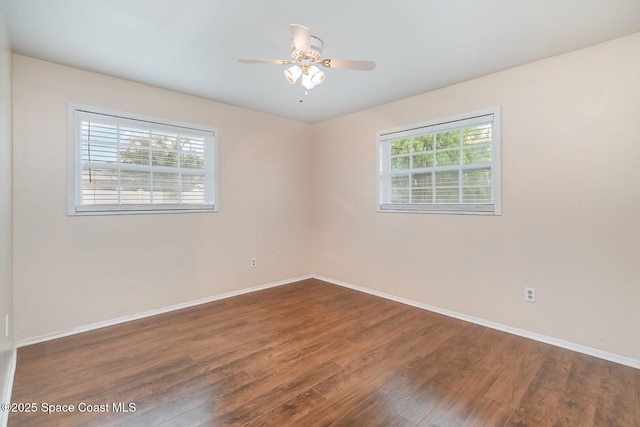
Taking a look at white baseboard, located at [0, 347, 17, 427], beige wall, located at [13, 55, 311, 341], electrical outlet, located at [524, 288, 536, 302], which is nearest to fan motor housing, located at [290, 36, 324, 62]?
beige wall, located at [13, 55, 311, 341]

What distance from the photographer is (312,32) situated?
2.21 m

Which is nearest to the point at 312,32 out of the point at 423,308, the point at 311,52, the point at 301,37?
the point at 311,52

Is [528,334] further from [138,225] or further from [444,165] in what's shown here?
[138,225]

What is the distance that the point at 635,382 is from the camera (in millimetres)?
2066

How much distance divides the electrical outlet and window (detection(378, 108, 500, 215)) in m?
0.76

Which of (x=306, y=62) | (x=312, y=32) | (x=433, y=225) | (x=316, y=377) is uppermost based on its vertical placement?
(x=312, y=32)

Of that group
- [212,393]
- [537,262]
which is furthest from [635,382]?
[212,393]

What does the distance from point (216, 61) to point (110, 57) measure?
35.1 inches

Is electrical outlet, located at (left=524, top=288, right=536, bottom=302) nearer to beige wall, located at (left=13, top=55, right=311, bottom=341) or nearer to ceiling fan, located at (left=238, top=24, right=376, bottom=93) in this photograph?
ceiling fan, located at (left=238, top=24, right=376, bottom=93)

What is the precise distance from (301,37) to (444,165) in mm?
2267

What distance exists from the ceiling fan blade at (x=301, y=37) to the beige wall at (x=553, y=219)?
2082 millimetres

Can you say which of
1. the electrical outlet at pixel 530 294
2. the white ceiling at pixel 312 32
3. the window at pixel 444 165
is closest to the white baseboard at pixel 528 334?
the electrical outlet at pixel 530 294

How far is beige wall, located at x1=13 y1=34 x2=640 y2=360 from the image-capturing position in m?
2.37

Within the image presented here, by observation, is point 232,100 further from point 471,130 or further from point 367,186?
point 471,130
